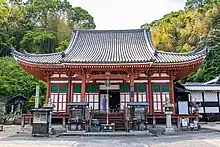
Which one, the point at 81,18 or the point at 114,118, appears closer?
the point at 114,118

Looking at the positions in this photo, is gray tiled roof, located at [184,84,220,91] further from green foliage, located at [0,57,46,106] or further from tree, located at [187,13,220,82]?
green foliage, located at [0,57,46,106]

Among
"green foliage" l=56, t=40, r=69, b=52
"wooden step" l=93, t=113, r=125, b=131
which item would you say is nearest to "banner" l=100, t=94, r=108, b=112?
"wooden step" l=93, t=113, r=125, b=131

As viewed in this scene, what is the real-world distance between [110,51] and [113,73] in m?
2.83

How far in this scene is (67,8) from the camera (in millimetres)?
56938

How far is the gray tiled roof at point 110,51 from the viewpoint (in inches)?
621

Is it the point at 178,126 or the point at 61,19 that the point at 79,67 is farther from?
the point at 61,19

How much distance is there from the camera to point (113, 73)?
16.5 metres

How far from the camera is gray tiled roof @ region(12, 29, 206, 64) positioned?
15.8 meters

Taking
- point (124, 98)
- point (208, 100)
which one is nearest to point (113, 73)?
point (124, 98)

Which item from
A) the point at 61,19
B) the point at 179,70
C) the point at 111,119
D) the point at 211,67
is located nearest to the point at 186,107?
the point at 179,70

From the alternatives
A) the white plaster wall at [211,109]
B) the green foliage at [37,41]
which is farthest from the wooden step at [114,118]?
the green foliage at [37,41]

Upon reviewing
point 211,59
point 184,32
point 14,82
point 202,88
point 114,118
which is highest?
point 184,32

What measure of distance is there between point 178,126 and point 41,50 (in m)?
32.4

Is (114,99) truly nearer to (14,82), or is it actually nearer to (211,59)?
(14,82)
